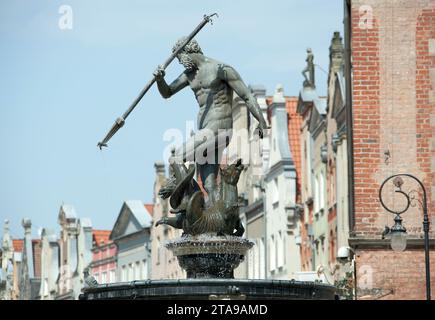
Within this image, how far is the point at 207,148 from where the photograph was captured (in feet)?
64.1

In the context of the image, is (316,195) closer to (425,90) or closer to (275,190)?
(275,190)

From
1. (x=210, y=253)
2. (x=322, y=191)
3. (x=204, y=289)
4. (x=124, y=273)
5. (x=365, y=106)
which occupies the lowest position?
(x=204, y=289)

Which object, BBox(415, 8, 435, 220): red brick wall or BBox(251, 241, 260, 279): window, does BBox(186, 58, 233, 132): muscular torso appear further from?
BBox(251, 241, 260, 279): window

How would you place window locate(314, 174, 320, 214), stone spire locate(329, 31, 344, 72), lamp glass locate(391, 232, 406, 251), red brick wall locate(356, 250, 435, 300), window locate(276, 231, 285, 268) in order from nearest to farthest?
lamp glass locate(391, 232, 406, 251) → red brick wall locate(356, 250, 435, 300) → stone spire locate(329, 31, 344, 72) → window locate(314, 174, 320, 214) → window locate(276, 231, 285, 268)

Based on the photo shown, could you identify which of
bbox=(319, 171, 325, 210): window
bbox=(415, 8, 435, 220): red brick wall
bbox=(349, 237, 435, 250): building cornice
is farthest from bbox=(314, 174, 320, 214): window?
bbox=(349, 237, 435, 250): building cornice

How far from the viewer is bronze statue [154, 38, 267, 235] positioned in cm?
1958

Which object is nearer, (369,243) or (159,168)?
(369,243)

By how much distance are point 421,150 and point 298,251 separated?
21174 mm

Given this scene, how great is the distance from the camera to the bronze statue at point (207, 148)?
19578mm

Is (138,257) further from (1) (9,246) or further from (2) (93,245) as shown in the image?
(1) (9,246)

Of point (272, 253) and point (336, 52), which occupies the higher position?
point (336, 52)

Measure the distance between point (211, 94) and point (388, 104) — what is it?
49.5ft

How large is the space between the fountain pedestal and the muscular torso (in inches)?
59.1

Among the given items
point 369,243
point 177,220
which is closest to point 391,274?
point 369,243
